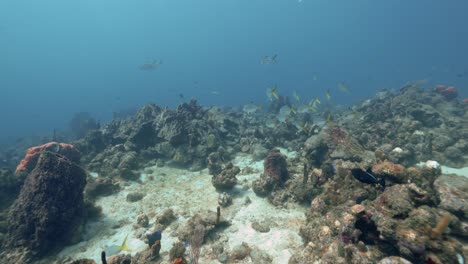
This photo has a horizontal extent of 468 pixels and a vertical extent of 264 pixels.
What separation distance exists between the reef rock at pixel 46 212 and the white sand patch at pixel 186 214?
22.3 inches

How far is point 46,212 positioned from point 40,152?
5200 mm

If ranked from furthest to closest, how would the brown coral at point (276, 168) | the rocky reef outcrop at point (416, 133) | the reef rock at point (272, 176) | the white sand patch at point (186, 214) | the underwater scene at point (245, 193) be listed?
the rocky reef outcrop at point (416, 133), the brown coral at point (276, 168), the reef rock at point (272, 176), the white sand patch at point (186, 214), the underwater scene at point (245, 193)

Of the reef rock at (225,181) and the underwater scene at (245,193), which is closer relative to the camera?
the underwater scene at (245,193)

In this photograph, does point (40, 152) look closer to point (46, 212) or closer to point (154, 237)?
point (46, 212)

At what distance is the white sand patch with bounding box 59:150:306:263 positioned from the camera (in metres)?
6.96

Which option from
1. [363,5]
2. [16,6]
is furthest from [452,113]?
[16,6]

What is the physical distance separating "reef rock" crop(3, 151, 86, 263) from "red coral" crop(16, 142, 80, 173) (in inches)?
150

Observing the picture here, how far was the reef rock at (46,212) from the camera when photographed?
7.60 m

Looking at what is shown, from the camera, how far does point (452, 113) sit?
1591 cm

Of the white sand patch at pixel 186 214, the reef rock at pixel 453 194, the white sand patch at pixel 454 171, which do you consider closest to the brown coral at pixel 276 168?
the white sand patch at pixel 186 214

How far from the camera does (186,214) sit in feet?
28.4

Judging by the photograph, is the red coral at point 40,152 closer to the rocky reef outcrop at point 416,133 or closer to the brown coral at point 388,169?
the brown coral at point 388,169

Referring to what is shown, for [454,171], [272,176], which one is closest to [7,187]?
[272,176]

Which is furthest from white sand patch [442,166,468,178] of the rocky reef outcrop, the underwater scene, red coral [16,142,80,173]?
red coral [16,142,80,173]
